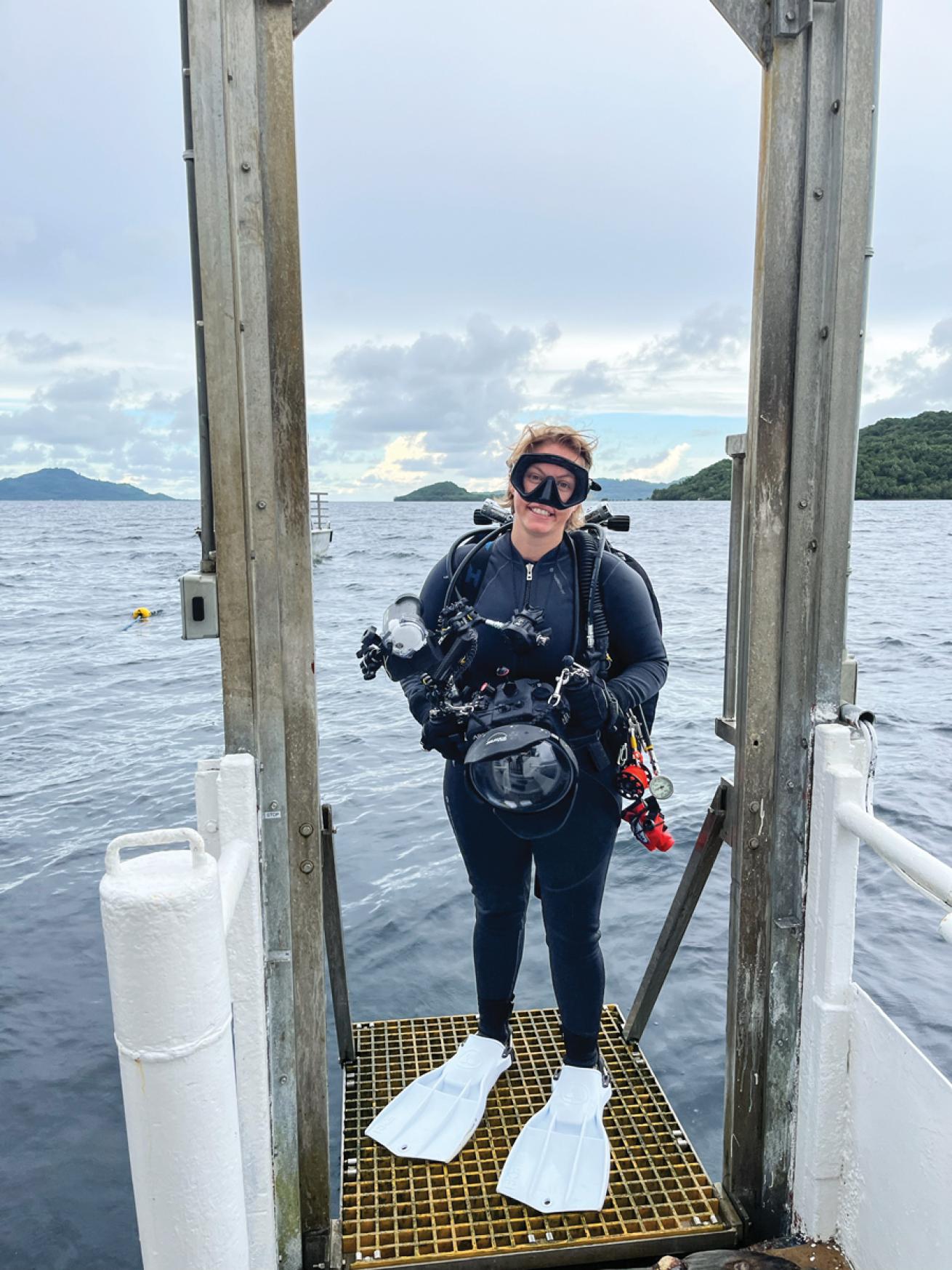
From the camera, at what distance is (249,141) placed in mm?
1856

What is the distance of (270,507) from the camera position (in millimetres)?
1961

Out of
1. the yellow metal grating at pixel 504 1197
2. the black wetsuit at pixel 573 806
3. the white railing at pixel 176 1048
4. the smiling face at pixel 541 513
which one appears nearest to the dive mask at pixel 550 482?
the smiling face at pixel 541 513

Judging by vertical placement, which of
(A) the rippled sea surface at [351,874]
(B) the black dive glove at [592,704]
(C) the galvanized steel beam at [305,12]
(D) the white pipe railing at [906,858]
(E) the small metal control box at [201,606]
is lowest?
(A) the rippled sea surface at [351,874]

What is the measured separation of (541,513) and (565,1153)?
1800 mm

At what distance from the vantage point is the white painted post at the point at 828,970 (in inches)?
80.6

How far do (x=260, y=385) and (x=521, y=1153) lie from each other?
217 cm

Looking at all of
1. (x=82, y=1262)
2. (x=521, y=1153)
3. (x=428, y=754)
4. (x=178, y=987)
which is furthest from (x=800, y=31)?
(x=428, y=754)

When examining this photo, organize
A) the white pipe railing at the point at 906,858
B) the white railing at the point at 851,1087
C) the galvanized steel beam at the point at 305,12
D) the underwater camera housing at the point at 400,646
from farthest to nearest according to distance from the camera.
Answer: the underwater camera housing at the point at 400,646
the galvanized steel beam at the point at 305,12
the white railing at the point at 851,1087
the white pipe railing at the point at 906,858

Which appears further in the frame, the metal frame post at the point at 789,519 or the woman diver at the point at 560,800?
the woman diver at the point at 560,800

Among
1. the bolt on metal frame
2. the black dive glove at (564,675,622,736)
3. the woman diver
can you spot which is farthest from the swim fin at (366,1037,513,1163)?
the black dive glove at (564,675,622,736)

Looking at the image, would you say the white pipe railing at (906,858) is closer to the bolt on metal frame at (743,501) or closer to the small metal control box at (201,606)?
the bolt on metal frame at (743,501)

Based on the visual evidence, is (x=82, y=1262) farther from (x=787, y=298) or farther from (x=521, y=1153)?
(x=787, y=298)

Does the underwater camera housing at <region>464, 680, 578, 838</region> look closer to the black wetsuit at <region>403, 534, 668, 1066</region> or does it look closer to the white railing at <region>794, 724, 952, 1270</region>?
the black wetsuit at <region>403, 534, 668, 1066</region>

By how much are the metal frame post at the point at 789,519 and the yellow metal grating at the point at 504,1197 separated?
0.22m
